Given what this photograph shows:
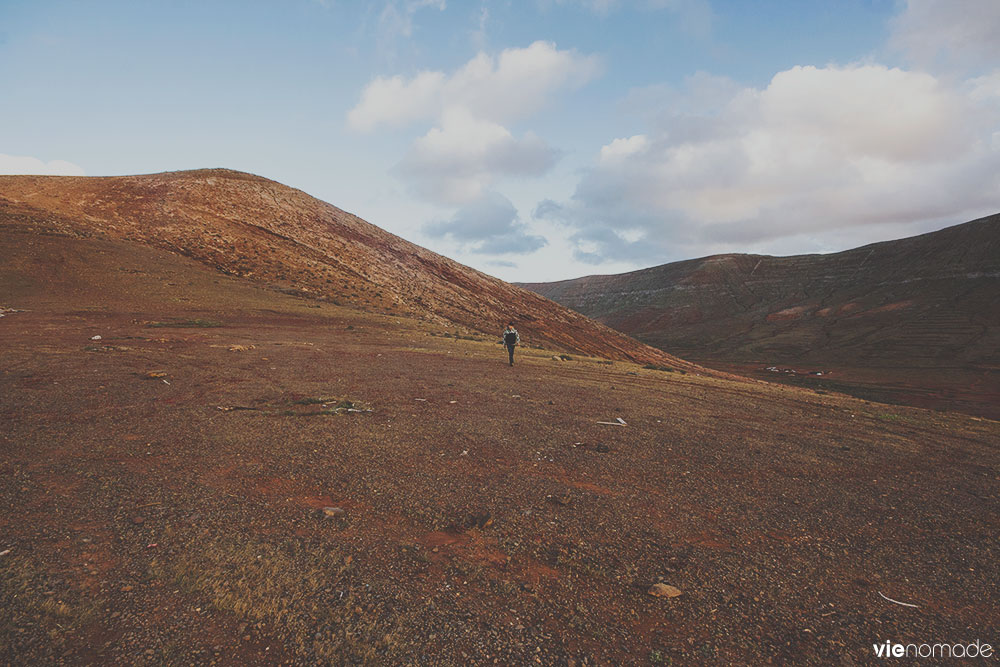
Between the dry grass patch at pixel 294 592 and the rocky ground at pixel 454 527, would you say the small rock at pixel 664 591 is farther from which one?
the dry grass patch at pixel 294 592

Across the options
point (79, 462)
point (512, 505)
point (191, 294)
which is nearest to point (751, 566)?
point (512, 505)

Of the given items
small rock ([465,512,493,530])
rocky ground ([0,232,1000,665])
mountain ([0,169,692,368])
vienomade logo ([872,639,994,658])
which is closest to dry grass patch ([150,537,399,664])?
rocky ground ([0,232,1000,665])

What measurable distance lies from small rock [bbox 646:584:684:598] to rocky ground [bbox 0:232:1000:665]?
0.23 ft

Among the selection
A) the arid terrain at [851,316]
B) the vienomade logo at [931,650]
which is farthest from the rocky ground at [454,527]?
the arid terrain at [851,316]

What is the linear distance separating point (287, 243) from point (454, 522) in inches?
1745

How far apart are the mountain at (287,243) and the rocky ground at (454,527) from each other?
88.8ft

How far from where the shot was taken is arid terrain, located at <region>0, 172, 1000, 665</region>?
13.0 ft

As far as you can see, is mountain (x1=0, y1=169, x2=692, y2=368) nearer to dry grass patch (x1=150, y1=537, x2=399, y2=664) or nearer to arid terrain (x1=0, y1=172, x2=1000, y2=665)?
arid terrain (x1=0, y1=172, x2=1000, y2=665)

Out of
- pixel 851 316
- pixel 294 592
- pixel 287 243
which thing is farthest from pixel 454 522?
pixel 851 316

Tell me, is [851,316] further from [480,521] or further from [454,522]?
[454,522]

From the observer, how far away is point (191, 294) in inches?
1111

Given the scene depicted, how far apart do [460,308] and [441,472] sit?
40409 mm

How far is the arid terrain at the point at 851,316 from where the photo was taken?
5550cm

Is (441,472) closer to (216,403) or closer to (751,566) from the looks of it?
(751,566)
